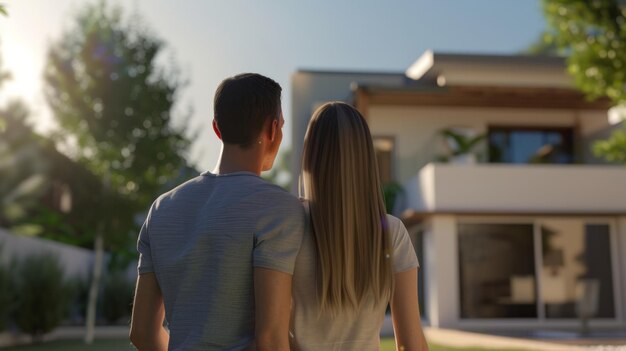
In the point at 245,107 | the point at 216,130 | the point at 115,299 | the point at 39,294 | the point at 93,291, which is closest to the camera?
the point at 245,107

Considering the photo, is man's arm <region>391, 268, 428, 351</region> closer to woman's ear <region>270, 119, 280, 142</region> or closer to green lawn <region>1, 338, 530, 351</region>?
woman's ear <region>270, 119, 280, 142</region>

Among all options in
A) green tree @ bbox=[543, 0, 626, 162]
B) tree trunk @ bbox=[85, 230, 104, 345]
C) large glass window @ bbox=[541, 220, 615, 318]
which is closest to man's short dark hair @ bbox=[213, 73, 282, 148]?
green tree @ bbox=[543, 0, 626, 162]

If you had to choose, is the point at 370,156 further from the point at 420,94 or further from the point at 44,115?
the point at 44,115

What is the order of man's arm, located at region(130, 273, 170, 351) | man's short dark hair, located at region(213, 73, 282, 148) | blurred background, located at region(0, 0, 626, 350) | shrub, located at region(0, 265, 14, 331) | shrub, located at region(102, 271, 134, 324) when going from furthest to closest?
shrub, located at region(102, 271, 134, 324), blurred background, located at region(0, 0, 626, 350), shrub, located at region(0, 265, 14, 331), man's arm, located at region(130, 273, 170, 351), man's short dark hair, located at region(213, 73, 282, 148)

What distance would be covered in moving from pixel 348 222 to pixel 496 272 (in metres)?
15.9

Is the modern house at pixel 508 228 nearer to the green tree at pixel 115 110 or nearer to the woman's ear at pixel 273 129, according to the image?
the green tree at pixel 115 110

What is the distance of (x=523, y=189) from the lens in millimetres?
17516

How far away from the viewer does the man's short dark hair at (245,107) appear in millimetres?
2064

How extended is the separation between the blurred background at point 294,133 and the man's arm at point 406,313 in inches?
477

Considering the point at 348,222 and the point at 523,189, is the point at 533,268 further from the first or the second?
the point at 348,222

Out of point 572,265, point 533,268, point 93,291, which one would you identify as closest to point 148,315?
point 533,268

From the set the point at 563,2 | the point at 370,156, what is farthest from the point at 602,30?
the point at 370,156

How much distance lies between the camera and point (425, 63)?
2092cm

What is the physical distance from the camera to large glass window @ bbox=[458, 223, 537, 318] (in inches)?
672
